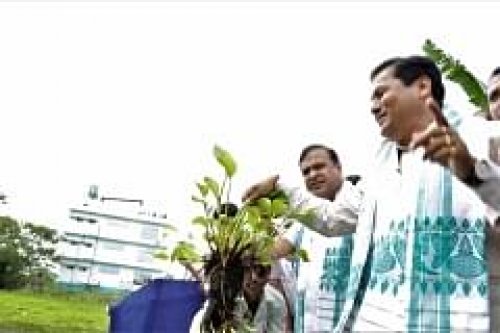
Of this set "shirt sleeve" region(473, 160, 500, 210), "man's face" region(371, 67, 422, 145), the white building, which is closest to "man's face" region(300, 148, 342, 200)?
"man's face" region(371, 67, 422, 145)

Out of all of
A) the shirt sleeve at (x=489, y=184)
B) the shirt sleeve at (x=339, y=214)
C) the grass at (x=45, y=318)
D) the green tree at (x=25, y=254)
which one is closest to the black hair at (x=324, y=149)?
the shirt sleeve at (x=339, y=214)

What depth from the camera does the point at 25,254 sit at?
43000mm

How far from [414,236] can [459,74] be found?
3289 millimetres

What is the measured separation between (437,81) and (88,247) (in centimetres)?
6643

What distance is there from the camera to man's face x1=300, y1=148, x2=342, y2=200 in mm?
3590

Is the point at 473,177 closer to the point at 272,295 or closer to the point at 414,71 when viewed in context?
the point at 414,71

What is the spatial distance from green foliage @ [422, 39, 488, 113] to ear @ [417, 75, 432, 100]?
285cm

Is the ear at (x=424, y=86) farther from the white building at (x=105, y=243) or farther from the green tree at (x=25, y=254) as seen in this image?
the white building at (x=105, y=243)

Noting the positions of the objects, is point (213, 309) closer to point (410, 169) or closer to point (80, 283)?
point (410, 169)

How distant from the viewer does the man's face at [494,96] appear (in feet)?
8.82

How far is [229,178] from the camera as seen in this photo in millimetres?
3031

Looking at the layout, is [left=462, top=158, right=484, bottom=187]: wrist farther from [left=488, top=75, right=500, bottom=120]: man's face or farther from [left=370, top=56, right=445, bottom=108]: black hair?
[left=488, top=75, right=500, bottom=120]: man's face

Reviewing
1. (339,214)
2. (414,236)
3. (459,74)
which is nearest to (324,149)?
(339,214)

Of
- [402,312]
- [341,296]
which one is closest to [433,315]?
[402,312]
